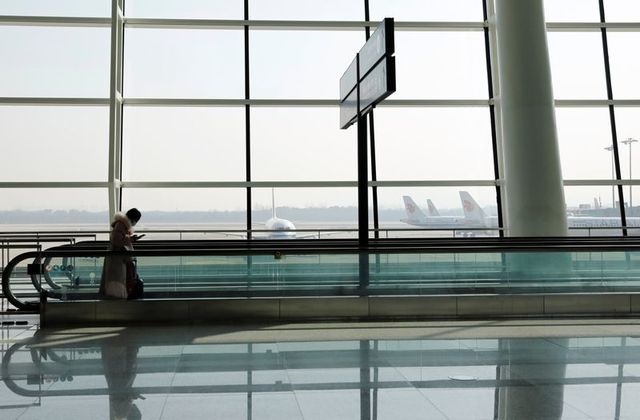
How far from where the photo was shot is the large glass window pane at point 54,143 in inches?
544

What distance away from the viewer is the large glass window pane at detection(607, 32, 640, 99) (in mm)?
15203

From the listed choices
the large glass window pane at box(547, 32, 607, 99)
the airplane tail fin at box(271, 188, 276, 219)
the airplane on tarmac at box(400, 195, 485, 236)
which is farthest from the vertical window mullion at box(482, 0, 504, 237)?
the airplane tail fin at box(271, 188, 276, 219)

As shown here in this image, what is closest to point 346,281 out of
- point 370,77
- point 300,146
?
point 370,77

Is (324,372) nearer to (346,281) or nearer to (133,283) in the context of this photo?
(346,281)

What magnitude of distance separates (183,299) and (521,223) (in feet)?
24.8

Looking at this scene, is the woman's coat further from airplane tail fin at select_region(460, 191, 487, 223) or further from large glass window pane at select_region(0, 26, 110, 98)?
airplane tail fin at select_region(460, 191, 487, 223)

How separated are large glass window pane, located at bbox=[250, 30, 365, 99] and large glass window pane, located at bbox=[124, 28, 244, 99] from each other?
44 centimetres

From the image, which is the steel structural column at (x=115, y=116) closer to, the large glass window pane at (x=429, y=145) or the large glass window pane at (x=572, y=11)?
the large glass window pane at (x=429, y=145)

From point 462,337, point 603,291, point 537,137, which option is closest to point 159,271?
point 462,337

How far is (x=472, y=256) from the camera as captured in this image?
8.09 meters

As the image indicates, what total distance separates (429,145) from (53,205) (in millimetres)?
8080

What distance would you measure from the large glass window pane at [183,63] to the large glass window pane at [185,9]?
315 millimetres

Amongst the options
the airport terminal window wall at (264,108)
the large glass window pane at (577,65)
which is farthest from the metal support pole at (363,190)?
the large glass window pane at (577,65)

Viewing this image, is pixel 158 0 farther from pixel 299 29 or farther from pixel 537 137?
pixel 537 137
